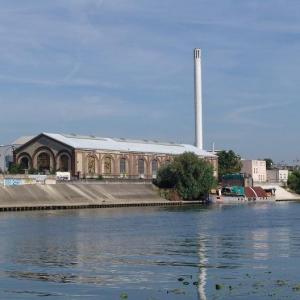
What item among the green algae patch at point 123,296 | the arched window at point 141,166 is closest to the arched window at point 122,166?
the arched window at point 141,166

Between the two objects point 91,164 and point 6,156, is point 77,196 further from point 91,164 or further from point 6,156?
point 6,156

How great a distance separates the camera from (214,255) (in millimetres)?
41875

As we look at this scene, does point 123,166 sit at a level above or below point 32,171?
above

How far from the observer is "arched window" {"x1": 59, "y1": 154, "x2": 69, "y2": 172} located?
164 meters

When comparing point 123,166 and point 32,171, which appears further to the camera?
point 123,166

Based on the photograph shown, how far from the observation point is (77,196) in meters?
136

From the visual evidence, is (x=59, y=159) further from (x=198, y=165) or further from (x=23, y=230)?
(x=23, y=230)

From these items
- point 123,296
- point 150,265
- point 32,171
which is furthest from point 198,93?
point 123,296

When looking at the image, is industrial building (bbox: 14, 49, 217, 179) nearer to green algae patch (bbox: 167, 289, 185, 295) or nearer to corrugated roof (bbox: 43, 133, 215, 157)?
corrugated roof (bbox: 43, 133, 215, 157)

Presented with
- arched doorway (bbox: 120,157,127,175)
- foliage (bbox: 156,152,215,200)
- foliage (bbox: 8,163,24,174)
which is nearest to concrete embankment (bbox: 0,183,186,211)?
foliage (bbox: 156,152,215,200)

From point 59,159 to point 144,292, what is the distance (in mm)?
137619

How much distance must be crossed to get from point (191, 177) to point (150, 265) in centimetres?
11776

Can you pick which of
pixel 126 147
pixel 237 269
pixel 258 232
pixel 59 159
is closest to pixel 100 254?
pixel 237 269

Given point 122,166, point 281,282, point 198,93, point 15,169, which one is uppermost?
point 198,93
